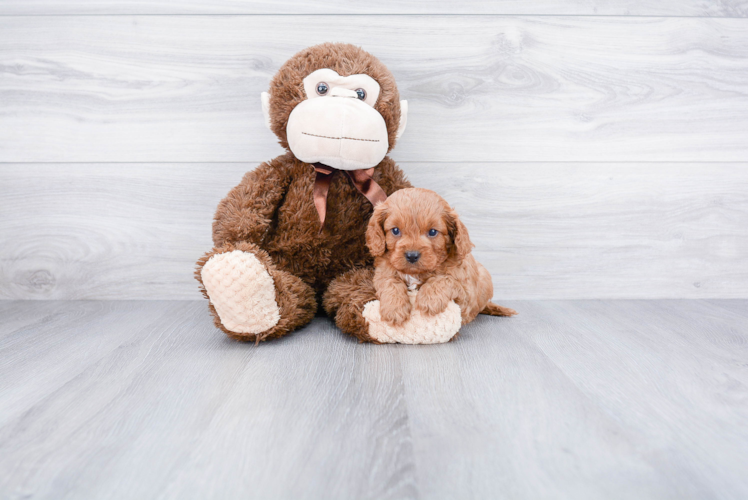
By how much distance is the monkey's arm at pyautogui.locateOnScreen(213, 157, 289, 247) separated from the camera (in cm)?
90

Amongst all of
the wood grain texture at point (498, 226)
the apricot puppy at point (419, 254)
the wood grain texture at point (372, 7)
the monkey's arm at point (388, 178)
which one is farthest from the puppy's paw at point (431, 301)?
the wood grain texture at point (372, 7)

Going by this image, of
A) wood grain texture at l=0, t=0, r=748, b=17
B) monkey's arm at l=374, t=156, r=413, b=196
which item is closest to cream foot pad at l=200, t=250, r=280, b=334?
monkey's arm at l=374, t=156, r=413, b=196

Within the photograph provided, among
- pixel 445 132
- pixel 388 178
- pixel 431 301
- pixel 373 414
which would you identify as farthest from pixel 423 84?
pixel 373 414

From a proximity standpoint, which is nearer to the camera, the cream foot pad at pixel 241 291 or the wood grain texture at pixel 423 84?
the cream foot pad at pixel 241 291

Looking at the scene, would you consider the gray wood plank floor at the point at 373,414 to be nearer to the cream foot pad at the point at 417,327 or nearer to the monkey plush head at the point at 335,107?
the cream foot pad at the point at 417,327

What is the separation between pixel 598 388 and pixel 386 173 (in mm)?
549

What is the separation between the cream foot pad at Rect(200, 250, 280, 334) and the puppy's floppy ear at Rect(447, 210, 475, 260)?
318 mm

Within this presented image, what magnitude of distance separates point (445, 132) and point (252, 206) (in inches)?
19.5

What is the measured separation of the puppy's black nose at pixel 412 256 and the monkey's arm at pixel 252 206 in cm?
29

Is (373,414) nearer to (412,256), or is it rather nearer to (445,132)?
(412,256)

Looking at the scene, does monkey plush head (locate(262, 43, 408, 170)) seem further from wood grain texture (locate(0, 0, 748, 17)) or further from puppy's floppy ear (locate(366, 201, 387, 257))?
wood grain texture (locate(0, 0, 748, 17))

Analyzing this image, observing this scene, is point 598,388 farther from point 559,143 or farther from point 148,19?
point 148,19

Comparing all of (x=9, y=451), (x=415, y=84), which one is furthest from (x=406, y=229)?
(x=9, y=451)

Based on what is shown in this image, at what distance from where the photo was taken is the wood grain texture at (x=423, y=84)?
113 cm
